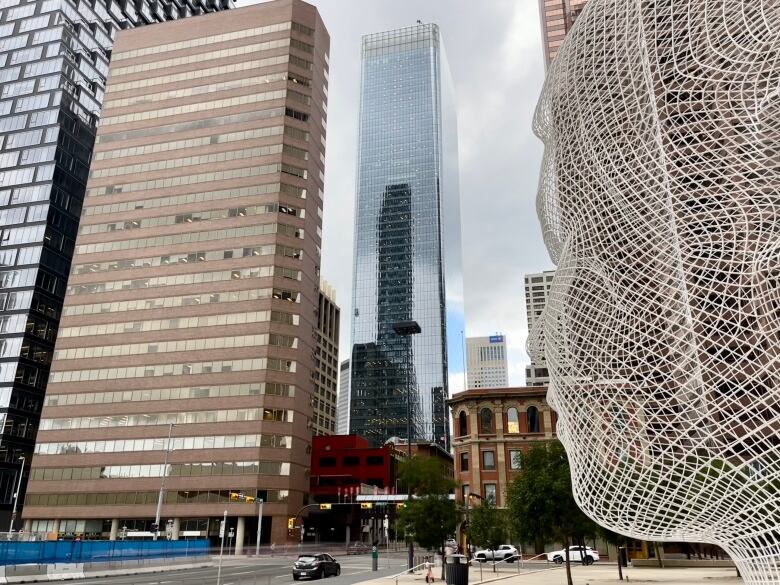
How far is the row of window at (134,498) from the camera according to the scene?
7350 centimetres

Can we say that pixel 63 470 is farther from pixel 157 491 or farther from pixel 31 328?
pixel 31 328

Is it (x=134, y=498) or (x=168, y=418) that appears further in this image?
(x=168, y=418)

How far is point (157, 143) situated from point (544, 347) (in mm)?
87748

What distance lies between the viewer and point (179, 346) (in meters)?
81.5

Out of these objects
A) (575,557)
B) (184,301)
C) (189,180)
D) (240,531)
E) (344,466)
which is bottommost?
(575,557)

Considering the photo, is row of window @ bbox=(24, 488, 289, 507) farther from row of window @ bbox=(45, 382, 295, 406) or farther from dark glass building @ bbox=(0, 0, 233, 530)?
dark glass building @ bbox=(0, 0, 233, 530)

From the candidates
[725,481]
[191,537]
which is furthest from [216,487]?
[725,481]

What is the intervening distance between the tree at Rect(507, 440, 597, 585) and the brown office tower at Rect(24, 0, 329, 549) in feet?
154

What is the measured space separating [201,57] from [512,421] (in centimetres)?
7537

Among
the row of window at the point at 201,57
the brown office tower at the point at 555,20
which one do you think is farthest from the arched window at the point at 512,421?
the brown office tower at the point at 555,20

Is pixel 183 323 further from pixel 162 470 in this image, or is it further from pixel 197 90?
pixel 197 90

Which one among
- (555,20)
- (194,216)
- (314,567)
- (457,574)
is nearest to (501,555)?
(314,567)

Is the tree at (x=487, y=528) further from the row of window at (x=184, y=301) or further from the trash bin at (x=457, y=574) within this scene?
the row of window at (x=184, y=301)

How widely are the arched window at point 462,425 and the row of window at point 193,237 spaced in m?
34.8
